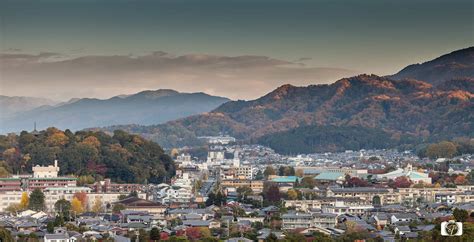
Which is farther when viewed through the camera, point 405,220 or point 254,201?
point 254,201

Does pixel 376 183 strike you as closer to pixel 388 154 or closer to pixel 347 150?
pixel 388 154

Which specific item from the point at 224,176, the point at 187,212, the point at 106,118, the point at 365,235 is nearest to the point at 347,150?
the point at 224,176

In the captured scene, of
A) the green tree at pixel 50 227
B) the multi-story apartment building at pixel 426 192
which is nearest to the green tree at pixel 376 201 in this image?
the multi-story apartment building at pixel 426 192

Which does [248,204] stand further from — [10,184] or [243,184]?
[243,184]

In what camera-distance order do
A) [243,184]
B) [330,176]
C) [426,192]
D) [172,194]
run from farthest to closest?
1. [330,176]
2. [243,184]
3. [426,192]
4. [172,194]

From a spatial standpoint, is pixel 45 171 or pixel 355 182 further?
pixel 355 182

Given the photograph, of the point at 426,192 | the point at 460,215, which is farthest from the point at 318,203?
the point at 460,215
